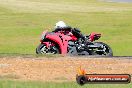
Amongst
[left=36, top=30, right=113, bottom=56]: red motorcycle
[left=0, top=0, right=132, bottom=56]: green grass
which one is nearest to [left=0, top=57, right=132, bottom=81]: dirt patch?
[left=36, top=30, right=113, bottom=56]: red motorcycle

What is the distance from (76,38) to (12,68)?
680 cm

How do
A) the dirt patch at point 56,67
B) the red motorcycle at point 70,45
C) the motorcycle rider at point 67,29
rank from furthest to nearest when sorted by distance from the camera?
the motorcycle rider at point 67,29
the red motorcycle at point 70,45
the dirt patch at point 56,67

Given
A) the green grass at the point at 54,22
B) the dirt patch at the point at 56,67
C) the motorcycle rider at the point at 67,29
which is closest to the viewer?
the dirt patch at the point at 56,67

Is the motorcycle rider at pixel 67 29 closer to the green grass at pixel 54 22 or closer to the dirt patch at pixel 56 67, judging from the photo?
the green grass at pixel 54 22

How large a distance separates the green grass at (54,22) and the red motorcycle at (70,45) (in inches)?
140

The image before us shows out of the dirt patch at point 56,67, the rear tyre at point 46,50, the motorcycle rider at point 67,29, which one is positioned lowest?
the dirt patch at point 56,67

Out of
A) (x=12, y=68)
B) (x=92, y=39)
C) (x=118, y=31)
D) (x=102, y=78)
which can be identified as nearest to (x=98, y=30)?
(x=118, y=31)

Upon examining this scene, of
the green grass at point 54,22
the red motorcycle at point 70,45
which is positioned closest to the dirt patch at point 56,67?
the red motorcycle at point 70,45

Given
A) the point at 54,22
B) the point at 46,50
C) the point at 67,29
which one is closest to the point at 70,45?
the point at 67,29

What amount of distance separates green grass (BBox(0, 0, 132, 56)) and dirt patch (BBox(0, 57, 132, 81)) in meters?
8.32

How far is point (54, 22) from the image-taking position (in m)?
39.7

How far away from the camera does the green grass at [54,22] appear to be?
2640cm

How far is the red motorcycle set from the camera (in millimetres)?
18188

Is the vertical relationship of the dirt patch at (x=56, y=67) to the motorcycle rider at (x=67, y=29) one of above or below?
below
